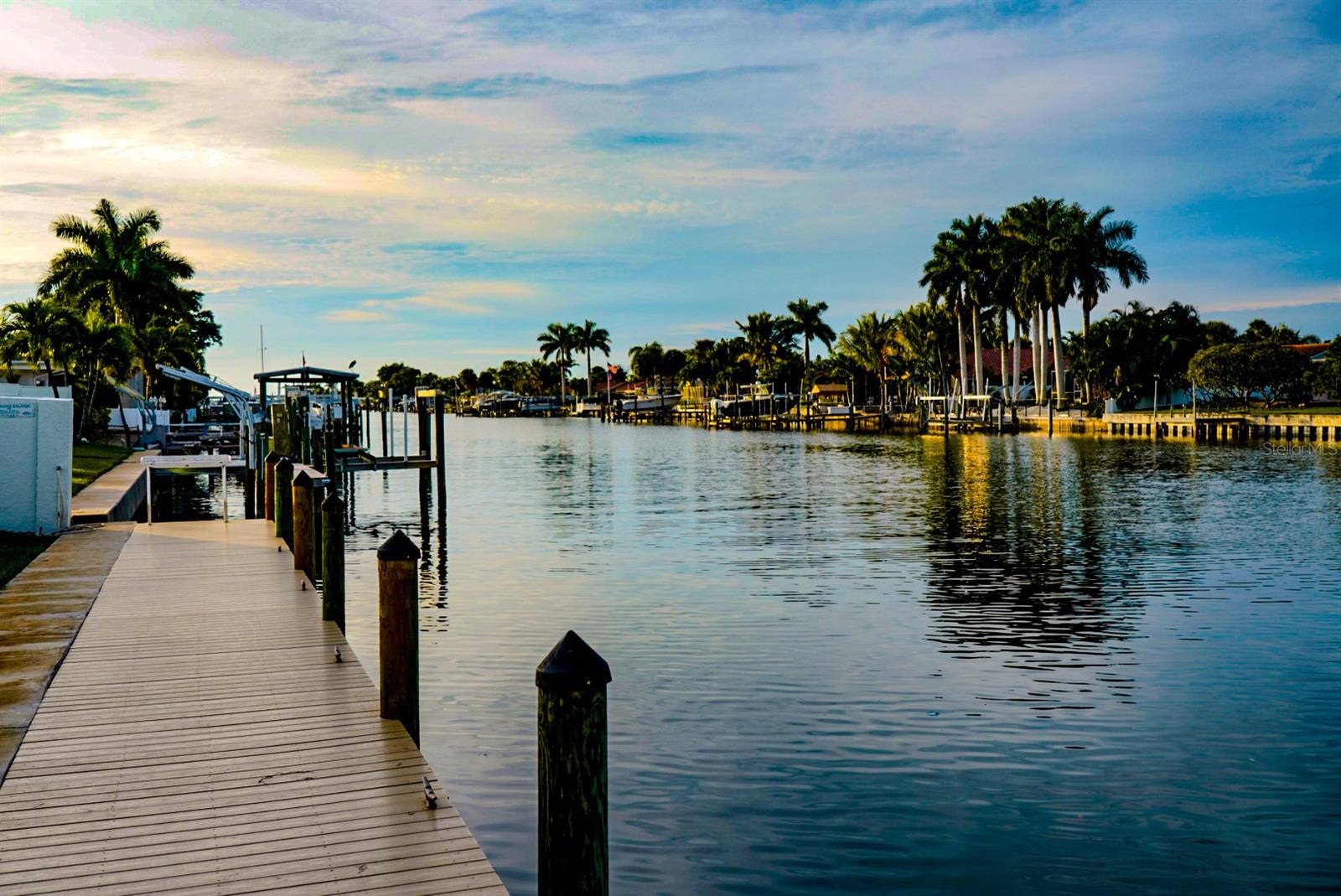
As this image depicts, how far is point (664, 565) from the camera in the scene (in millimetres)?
23594

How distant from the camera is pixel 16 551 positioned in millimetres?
18188

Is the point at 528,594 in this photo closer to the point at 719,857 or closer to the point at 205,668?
the point at 205,668

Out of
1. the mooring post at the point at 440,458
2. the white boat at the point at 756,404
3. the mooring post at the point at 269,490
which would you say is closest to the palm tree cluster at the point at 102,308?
the mooring post at the point at 440,458

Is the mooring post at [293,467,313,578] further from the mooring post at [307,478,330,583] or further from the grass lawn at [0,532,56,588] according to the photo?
the grass lawn at [0,532,56,588]

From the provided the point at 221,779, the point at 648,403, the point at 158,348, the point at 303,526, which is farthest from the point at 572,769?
the point at 648,403

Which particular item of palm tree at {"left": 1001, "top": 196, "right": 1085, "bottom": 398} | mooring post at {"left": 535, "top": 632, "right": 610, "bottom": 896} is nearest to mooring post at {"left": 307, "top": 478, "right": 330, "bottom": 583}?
mooring post at {"left": 535, "top": 632, "right": 610, "bottom": 896}

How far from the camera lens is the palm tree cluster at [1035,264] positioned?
92312mm

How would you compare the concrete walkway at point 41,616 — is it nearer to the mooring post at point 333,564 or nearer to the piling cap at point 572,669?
the mooring post at point 333,564

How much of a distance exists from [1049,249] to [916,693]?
8579cm

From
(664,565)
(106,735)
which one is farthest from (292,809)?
(664,565)

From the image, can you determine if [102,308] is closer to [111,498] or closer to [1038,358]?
[111,498]

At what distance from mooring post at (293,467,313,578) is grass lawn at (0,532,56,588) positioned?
Answer: 3.65 m

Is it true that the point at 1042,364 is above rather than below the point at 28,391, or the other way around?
above

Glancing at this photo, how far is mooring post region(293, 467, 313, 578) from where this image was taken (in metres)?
16.1
